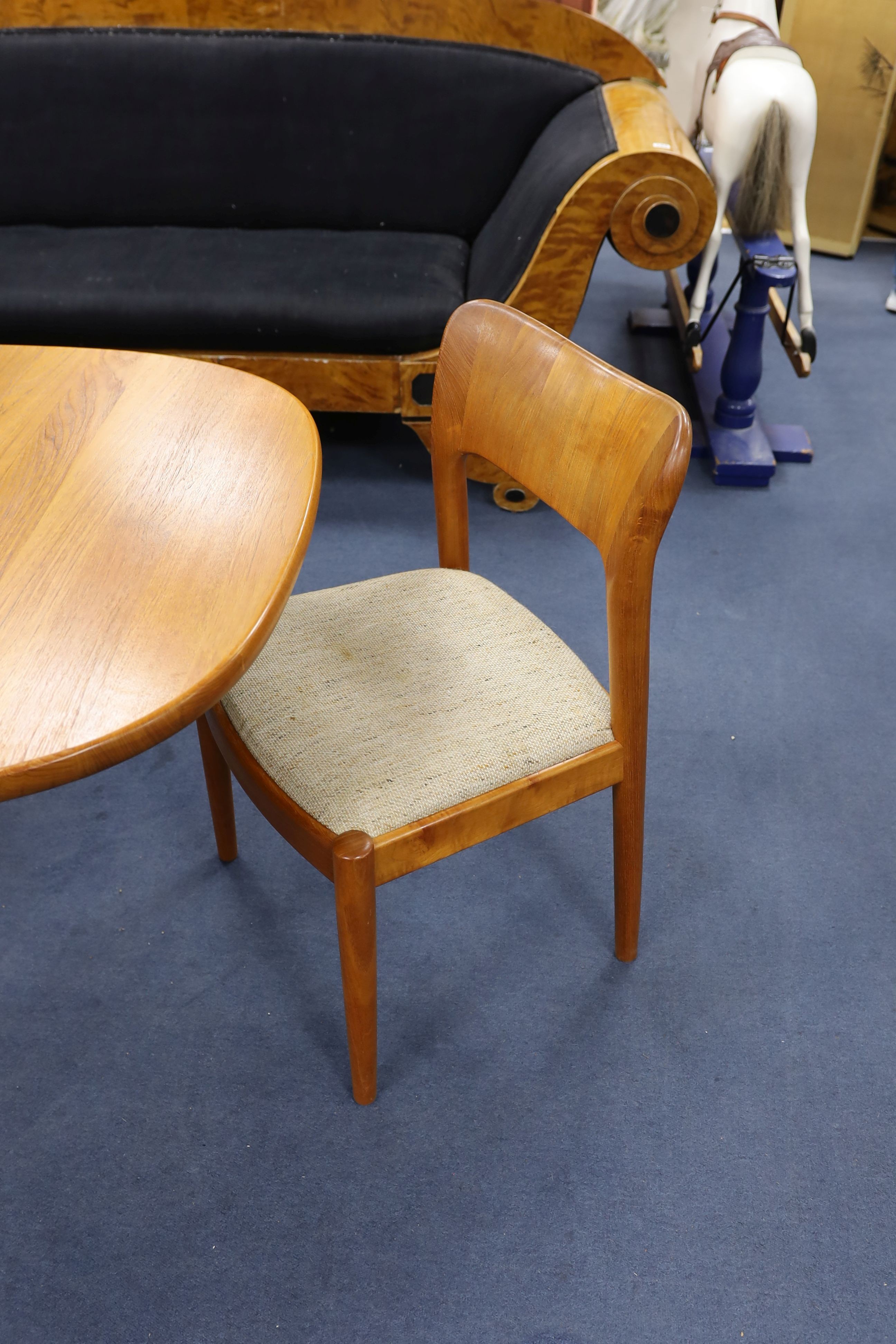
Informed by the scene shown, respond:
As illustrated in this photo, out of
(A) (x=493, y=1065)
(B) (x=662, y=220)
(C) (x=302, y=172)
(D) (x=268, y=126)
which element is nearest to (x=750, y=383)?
(B) (x=662, y=220)

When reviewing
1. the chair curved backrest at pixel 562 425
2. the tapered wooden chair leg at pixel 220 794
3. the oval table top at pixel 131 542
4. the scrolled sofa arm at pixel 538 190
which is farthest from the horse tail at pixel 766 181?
the tapered wooden chair leg at pixel 220 794

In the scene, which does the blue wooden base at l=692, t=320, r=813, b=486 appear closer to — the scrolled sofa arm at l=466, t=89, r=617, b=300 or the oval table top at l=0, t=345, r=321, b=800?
the scrolled sofa arm at l=466, t=89, r=617, b=300

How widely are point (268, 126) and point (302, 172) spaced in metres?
0.12

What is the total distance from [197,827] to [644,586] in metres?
0.84

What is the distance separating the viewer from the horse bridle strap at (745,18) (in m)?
2.36

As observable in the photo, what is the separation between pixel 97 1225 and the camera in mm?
1108

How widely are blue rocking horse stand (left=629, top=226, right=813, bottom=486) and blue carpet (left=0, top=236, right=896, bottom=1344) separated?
66 cm

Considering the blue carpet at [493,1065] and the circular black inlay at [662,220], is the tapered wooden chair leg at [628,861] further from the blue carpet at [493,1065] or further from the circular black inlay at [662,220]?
the circular black inlay at [662,220]

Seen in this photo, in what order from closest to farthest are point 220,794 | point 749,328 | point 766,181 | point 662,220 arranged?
point 220,794 → point 662,220 → point 766,181 → point 749,328

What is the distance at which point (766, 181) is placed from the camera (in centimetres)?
217

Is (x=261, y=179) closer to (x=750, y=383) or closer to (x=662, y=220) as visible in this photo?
(x=662, y=220)

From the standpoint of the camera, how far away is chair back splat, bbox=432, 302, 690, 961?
38.0 inches

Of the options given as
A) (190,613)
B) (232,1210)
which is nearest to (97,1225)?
(232,1210)

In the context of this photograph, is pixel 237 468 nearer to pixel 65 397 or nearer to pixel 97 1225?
pixel 65 397
